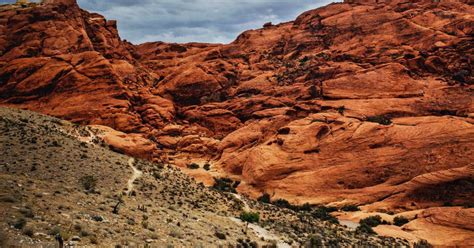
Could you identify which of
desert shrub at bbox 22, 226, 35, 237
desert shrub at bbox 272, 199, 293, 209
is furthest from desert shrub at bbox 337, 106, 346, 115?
desert shrub at bbox 22, 226, 35, 237

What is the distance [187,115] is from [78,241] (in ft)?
160

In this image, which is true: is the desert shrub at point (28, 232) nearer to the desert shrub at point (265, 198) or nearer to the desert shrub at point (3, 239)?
the desert shrub at point (3, 239)

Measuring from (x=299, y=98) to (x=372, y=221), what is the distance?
27568mm

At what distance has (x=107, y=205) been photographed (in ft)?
67.7

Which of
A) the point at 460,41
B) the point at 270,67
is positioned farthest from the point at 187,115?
the point at 460,41

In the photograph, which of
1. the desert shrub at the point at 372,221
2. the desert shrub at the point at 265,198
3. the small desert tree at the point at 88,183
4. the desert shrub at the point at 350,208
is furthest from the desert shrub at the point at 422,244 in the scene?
the small desert tree at the point at 88,183

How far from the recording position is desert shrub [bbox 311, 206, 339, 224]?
34.3m

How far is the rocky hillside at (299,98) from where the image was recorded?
1547 inches

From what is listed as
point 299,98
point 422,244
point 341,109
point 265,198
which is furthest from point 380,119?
point 422,244

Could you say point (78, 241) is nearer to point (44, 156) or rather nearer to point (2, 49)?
point (44, 156)

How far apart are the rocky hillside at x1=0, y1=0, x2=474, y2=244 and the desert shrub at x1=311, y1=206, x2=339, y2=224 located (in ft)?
5.62

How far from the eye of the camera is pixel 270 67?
70.9 metres

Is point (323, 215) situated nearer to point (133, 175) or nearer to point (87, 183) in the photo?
point (133, 175)

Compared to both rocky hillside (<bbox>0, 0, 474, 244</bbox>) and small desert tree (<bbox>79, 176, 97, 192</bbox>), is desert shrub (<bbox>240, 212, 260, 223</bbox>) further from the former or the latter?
small desert tree (<bbox>79, 176, 97, 192</bbox>)
